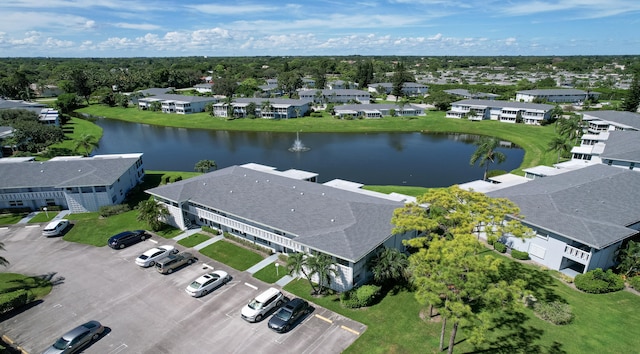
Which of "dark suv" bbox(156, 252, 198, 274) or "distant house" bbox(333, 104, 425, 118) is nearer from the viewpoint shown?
"dark suv" bbox(156, 252, 198, 274)

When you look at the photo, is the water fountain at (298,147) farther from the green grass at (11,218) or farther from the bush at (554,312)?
the bush at (554,312)

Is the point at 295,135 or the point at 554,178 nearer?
the point at 554,178

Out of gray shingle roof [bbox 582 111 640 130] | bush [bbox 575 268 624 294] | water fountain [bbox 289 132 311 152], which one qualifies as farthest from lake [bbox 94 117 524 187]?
bush [bbox 575 268 624 294]

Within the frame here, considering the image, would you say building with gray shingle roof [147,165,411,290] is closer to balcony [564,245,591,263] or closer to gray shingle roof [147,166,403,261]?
gray shingle roof [147,166,403,261]

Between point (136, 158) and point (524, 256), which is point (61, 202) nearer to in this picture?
point (136, 158)

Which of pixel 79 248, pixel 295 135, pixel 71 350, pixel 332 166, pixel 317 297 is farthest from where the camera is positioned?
pixel 295 135

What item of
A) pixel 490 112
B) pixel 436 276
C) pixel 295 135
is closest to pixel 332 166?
pixel 295 135
